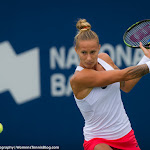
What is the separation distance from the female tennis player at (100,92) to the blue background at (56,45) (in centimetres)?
189

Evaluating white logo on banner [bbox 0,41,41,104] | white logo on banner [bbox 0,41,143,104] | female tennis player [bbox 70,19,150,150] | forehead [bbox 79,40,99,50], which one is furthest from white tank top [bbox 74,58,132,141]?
white logo on banner [bbox 0,41,41,104]

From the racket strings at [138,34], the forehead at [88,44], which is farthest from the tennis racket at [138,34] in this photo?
the forehead at [88,44]

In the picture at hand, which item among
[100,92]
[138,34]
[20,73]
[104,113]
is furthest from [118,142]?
[20,73]

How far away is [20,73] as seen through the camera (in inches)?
204

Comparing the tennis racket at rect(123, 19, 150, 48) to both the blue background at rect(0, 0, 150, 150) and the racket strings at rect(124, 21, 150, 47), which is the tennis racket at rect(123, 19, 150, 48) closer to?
the racket strings at rect(124, 21, 150, 47)

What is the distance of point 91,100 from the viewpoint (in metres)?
2.96

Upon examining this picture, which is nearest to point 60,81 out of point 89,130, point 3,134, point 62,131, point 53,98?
point 53,98

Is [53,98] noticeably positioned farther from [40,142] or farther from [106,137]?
[106,137]

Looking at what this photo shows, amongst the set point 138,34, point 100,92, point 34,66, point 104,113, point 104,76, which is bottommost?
point 104,113

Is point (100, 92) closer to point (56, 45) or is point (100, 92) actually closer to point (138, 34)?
point (138, 34)

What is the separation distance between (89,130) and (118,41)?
213cm

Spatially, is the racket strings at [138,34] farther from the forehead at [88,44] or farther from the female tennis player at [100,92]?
the forehead at [88,44]

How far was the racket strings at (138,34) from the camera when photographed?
3410 millimetres

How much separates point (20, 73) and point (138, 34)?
219cm
